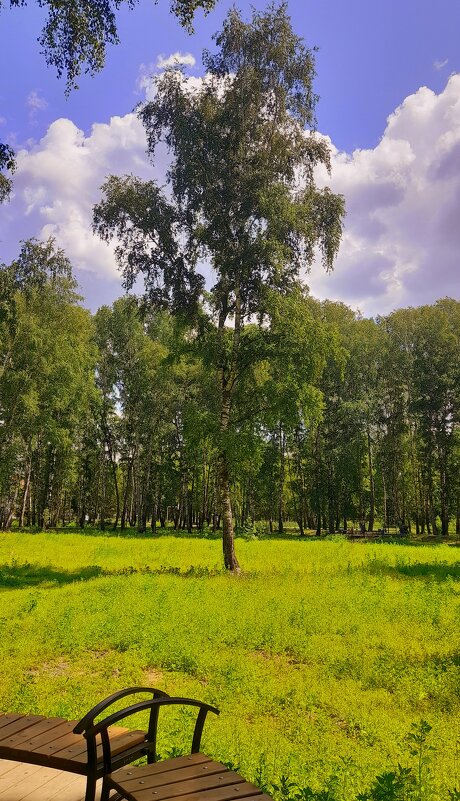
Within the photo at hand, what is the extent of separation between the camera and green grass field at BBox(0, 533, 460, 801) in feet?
18.4

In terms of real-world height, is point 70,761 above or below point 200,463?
below

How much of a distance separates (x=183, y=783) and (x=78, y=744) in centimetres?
108

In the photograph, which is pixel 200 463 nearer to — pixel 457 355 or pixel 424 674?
pixel 457 355

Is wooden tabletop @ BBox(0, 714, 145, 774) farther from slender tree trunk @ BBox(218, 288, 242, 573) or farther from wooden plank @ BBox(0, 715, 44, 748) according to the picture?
slender tree trunk @ BBox(218, 288, 242, 573)

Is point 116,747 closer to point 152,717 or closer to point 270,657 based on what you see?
point 152,717

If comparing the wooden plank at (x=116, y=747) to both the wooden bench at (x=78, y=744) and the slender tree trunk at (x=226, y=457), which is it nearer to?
the wooden bench at (x=78, y=744)

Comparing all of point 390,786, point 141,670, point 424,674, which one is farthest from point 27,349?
point 390,786

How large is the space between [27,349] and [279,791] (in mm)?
28470

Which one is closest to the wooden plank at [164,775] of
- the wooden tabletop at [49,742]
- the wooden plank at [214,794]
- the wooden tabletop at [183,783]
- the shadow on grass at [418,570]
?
the wooden tabletop at [183,783]

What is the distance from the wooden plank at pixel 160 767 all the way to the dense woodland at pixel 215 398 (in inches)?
501

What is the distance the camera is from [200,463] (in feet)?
149

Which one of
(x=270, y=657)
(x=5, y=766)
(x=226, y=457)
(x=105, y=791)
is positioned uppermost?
(x=226, y=457)

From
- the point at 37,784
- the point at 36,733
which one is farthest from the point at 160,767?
the point at 37,784

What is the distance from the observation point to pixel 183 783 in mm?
3221
